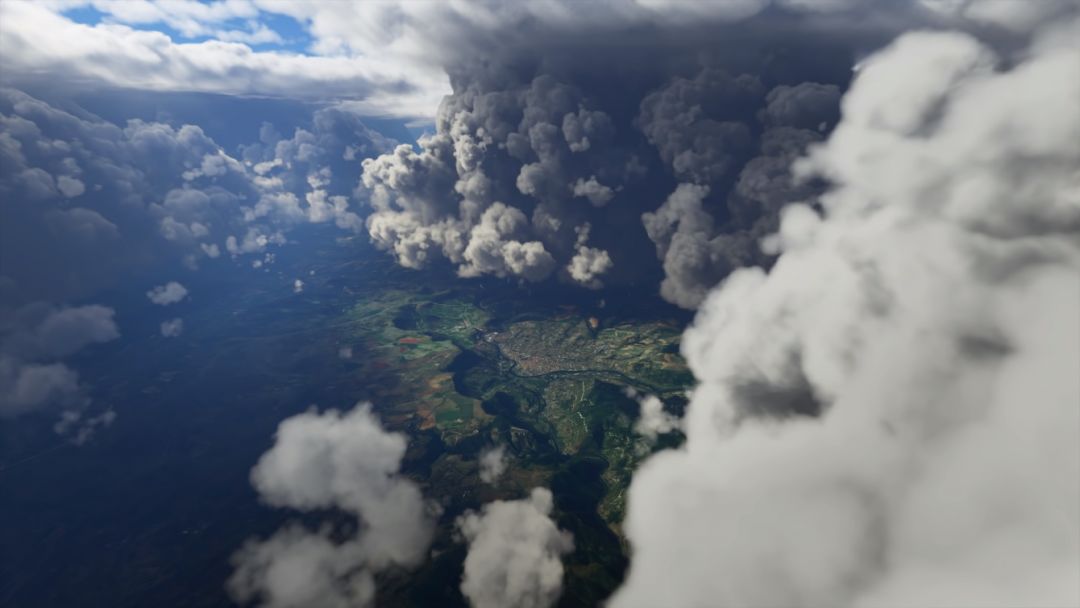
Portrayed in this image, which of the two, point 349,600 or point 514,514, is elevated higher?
point 514,514

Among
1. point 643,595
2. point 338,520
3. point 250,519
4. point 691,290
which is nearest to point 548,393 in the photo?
point 691,290

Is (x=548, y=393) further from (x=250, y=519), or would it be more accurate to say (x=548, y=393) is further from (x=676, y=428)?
(x=250, y=519)

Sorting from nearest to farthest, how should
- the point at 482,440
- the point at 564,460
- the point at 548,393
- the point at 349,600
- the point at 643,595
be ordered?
the point at 643,595, the point at 349,600, the point at 564,460, the point at 482,440, the point at 548,393

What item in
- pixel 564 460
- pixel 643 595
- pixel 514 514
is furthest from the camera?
pixel 564 460

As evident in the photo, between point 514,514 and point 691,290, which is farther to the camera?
point 691,290

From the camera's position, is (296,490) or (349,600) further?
(296,490)

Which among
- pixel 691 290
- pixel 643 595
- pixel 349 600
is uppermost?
pixel 643 595

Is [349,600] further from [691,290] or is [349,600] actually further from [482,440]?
[691,290]

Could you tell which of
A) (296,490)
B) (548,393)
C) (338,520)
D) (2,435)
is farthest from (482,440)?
(2,435)

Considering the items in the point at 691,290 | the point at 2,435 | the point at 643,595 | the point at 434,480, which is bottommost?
the point at 2,435
